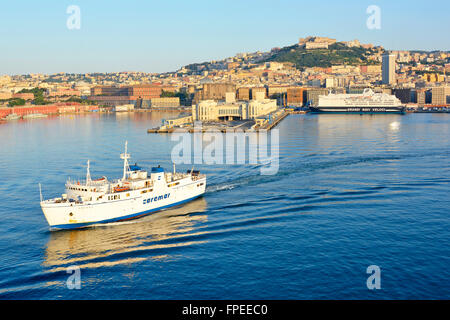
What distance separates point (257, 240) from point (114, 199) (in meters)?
5.65

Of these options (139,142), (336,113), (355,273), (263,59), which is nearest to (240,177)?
(355,273)

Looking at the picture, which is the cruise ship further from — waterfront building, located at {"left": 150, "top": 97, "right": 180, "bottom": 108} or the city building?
waterfront building, located at {"left": 150, "top": 97, "right": 180, "bottom": 108}

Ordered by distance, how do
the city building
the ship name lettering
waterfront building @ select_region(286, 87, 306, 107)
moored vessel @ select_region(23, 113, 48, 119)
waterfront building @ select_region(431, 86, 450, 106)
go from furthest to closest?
1. waterfront building @ select_region(286, 87, 306, 107)
2. waterfront building @ select_region(431, 86, 450, 106)
3. moored vessel @ select_region(23, 113, 48, 119)
4. the city building
5. the ship name lettering

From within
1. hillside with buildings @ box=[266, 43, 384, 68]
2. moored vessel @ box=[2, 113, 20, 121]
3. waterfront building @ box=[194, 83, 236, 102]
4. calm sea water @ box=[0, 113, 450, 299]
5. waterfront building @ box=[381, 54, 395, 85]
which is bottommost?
calm sea water @ box=[0, 113, 450, 299]

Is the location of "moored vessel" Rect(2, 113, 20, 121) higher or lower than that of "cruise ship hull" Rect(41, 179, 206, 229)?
higher

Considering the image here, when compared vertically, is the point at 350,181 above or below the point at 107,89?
below

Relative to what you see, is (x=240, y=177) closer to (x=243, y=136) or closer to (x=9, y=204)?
(x=9, y=204)

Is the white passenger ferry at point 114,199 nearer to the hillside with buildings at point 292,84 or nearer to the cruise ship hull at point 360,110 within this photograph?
the hillside with buildings at point 292,84

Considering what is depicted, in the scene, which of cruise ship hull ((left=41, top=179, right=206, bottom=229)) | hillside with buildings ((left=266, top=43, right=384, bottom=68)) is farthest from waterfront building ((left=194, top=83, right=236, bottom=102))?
cruise ship hull ((left=41, top=179, right=206, bottom=229))

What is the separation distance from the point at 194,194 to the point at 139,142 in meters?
20.6

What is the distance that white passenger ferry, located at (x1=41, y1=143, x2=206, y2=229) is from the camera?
16.1 meters

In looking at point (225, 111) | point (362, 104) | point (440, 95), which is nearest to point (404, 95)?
point (440, 95)

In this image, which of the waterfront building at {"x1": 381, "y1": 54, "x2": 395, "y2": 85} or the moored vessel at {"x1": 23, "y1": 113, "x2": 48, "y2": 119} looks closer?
the moored vessel at {"x1": 23, "y1": 113, "x2": 48, "y2": 119}

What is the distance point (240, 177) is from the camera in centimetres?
2275
